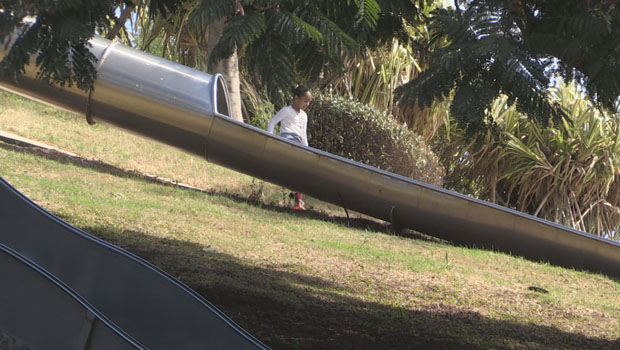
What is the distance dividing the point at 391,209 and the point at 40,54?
6.30 meters

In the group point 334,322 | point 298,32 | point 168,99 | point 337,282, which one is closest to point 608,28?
point 298,32

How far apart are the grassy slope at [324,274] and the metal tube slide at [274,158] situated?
13.5 inches

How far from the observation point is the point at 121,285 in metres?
3.90

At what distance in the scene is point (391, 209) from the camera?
8516 millimetres

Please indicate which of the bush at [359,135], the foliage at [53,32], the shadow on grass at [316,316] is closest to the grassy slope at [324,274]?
the shadow on grass at [316,316]

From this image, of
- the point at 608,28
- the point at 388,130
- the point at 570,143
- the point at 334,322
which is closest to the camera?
the point at 608,28

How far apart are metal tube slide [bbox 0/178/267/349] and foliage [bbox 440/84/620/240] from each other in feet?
30.5

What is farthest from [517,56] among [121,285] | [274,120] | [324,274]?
[274,120]

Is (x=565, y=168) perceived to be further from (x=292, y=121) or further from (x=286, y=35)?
(x=286, y=35)

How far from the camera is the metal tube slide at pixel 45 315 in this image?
8.38 feet

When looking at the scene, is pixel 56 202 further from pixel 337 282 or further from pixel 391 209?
pixel 391 209

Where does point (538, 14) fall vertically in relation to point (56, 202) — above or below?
above

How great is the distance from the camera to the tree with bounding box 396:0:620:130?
2.79 meters

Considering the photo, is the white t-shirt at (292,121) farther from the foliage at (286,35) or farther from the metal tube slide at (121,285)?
the foliage at (286,35)
